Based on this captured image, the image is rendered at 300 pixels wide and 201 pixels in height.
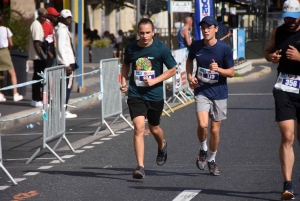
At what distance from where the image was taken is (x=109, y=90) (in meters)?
13.9

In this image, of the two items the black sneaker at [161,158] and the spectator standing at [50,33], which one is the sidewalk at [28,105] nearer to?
the spectator standing at [50,33]

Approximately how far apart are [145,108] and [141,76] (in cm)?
36

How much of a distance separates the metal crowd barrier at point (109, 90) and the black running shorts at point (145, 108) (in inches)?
147

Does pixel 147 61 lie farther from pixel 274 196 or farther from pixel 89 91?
pixel 89 91

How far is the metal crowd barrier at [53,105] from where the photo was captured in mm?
10641

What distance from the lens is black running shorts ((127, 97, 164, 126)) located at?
9461 mm

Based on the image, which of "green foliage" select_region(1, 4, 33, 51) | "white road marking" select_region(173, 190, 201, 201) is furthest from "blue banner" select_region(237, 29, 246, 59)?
"white road marking" select_region(173, 190, 201, 201)

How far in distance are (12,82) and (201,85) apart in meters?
9.21

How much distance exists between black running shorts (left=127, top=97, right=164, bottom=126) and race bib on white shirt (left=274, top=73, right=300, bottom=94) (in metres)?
2.00

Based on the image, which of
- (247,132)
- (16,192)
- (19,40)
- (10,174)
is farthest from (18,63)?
(16,192)

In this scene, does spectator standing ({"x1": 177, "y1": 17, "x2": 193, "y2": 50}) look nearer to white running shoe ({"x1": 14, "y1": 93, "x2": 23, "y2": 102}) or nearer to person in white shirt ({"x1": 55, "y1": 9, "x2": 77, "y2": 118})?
white running shoe ({"x1": 14, "y1": 93, "x2": 23, "y2": 102})

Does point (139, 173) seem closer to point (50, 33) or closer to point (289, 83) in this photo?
point (289, 83)

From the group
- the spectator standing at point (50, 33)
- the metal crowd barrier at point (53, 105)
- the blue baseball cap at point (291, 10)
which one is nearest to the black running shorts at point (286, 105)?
the blue baseball cap at point (291, 10)

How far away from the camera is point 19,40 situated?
20.6 metres
